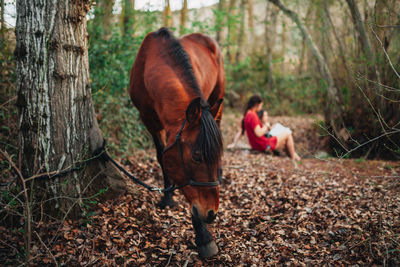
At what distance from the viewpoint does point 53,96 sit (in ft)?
8.17

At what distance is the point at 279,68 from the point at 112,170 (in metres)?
14.2

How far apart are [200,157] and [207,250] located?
942mm

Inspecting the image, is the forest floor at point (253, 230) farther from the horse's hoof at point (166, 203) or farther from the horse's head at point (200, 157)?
the horse's head at point (200, 157)

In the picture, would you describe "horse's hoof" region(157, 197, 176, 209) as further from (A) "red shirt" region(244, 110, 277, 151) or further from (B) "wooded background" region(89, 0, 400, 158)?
(A) "red shirt" region(244, 110, 277, 151)

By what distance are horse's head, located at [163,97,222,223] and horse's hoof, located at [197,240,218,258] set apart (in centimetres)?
40

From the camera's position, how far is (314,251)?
→ 249 cm

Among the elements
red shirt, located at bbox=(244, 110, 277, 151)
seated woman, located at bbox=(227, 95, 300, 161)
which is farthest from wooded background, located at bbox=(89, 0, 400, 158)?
red shirt, located at bbox=(244, 110, 277, 151)

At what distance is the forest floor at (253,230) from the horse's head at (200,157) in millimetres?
530

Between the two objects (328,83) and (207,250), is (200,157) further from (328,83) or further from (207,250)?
(328,83)

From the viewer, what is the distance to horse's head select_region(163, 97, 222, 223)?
7.18 feet

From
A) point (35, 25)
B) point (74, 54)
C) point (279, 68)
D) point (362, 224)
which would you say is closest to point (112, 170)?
point (74, 54)

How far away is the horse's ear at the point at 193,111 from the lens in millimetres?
2166

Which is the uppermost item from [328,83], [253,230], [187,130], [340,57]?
[340,57]

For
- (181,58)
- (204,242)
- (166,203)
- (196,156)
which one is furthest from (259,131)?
(196,156)
